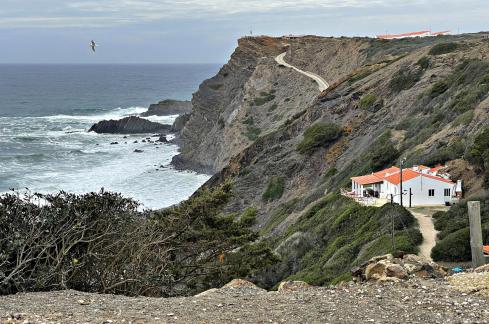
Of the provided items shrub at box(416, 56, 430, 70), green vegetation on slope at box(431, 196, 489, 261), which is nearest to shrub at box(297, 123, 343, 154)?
shrub at box(416, 56, 430, 70)

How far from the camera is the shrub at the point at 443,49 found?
155ft

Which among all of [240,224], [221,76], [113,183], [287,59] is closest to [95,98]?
[221,76]

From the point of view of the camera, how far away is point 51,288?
12.1 m

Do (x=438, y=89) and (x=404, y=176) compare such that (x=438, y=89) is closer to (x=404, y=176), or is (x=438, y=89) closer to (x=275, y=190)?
(x=275, y=190)

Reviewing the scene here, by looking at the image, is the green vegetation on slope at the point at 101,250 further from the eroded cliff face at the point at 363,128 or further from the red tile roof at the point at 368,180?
the eroded cliff face at the point at 363,128

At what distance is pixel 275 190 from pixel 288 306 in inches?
1179

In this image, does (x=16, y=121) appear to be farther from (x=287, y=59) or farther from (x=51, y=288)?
(x=51, y=288)

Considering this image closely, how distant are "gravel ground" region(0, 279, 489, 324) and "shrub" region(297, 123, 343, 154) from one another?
30455 millimetres

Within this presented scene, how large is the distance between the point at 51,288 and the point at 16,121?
99037 millimetres

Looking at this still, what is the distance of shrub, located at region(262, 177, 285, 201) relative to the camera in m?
39.7

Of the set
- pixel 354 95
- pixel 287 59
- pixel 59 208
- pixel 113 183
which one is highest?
pixel 287 59

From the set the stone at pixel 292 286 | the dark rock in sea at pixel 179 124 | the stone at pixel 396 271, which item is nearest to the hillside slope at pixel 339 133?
the stone at pixel 292 286

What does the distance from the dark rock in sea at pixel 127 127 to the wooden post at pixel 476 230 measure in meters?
80.7

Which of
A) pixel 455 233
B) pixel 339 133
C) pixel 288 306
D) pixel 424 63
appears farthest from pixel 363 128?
pixel 288 306
